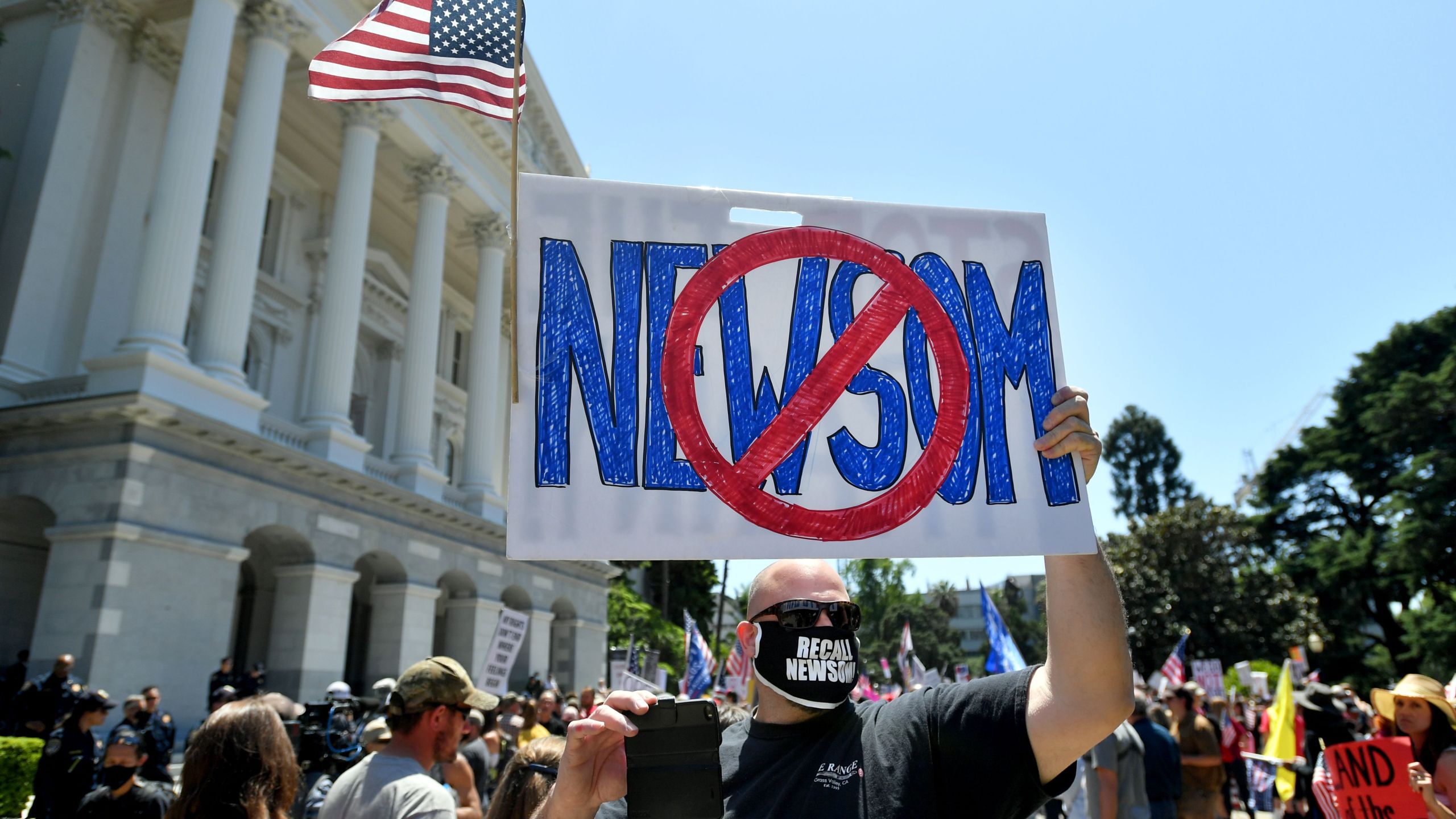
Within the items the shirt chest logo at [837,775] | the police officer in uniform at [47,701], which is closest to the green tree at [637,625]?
the police officer in uniform at [47,701]

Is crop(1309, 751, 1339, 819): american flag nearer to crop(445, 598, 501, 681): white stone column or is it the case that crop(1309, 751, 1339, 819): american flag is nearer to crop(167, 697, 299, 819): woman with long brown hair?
crop(167, 697, 299, 819): woman with long brown hair

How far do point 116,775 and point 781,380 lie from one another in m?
3.77

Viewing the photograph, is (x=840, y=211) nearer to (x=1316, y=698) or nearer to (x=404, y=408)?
(x=1316, y=698)

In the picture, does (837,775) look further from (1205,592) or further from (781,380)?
(1205,592)

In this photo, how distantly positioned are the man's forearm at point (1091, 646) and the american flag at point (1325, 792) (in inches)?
176

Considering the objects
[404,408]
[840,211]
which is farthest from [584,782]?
[404,408]

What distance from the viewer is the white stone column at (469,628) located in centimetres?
2550

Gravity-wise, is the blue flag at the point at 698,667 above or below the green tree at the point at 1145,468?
below

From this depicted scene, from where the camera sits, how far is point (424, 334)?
2508 cm

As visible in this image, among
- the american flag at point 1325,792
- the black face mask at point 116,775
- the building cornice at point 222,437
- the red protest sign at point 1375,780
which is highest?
the building cornice at point 222,437

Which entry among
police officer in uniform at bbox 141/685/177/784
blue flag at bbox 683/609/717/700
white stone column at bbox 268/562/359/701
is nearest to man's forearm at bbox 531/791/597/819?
police officer in uniform at bbox 141/685/177/784

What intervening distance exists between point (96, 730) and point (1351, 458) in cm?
5000

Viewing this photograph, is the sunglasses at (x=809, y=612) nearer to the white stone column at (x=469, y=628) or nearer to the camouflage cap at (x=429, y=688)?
the camouflage cap at (x=429, y=688)

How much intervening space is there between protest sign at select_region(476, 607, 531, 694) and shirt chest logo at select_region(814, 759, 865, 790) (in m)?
9.32
